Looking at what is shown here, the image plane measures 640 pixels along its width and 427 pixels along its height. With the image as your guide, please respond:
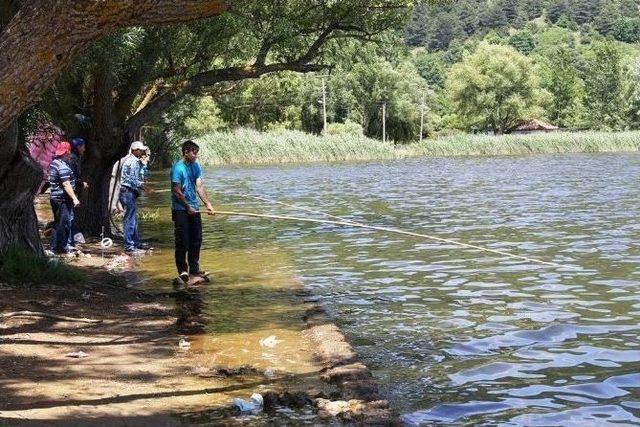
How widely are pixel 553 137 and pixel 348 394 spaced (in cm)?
6536

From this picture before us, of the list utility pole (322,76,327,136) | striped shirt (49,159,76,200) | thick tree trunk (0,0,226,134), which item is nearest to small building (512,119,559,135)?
utility pole (322,76,327,136)

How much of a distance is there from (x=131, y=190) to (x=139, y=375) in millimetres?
8703

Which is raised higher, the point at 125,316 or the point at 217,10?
the point at 217,10

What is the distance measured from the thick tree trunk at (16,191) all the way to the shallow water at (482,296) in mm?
3494

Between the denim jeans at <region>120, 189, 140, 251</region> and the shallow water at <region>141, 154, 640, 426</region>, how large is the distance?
1641 mm

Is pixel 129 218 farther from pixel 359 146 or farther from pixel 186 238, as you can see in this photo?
pixel 359 146

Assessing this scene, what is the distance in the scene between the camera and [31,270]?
1080cm

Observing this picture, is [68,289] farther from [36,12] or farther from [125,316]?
[36,12]

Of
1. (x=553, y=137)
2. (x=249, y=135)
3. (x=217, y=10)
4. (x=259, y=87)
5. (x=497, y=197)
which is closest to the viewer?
(x=217, y=10)

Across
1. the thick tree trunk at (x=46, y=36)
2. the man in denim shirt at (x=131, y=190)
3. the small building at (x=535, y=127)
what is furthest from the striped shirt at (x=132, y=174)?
the small building at (x=535, y=127)

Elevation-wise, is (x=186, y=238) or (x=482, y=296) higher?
(x=186, y=238)

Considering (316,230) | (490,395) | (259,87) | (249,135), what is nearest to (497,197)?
(316,230)

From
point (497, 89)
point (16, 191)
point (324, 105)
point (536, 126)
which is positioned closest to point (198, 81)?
point (16, 191)

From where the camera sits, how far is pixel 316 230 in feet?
69.6
